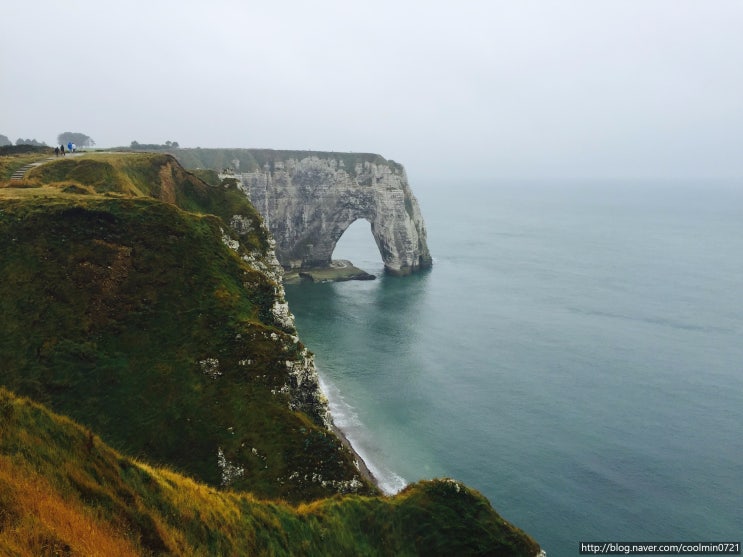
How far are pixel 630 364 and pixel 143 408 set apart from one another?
3040 inches

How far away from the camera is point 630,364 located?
270 feet

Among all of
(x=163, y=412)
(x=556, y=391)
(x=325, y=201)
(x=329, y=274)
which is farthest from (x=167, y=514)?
(x=325, y=201)

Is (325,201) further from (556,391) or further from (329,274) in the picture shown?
(556,391)

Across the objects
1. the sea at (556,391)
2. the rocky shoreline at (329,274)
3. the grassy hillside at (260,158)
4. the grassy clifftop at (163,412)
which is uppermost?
the grassy hillside at (260,158)

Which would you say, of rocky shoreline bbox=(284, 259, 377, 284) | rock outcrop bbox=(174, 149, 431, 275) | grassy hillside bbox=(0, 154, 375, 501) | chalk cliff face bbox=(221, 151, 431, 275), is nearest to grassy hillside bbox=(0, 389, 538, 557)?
grassy hillside bbox=(0, 154, 375, 501)

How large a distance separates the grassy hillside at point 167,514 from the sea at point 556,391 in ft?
70.7

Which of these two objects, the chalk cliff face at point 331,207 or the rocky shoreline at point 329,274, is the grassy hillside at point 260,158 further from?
the rocky shoreline at point 329,274

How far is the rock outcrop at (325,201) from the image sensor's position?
505 feet

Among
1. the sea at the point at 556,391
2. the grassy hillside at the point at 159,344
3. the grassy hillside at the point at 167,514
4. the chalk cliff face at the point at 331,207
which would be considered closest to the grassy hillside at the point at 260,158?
the chalk cliff face at the point at 331,207

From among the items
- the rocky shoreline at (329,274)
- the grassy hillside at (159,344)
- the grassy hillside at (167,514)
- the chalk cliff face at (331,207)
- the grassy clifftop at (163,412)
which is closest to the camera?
the grassy hillside at (167,514)

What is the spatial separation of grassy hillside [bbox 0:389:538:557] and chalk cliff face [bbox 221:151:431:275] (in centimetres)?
12603

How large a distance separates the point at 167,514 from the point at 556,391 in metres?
67.3

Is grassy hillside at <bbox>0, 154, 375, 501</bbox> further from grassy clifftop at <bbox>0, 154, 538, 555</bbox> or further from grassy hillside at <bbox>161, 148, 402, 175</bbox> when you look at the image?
grassy hillside at <bbox>161, 148, 402, 175</bbox>

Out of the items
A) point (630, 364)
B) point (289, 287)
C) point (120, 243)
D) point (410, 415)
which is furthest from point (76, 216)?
point (289, 287)
